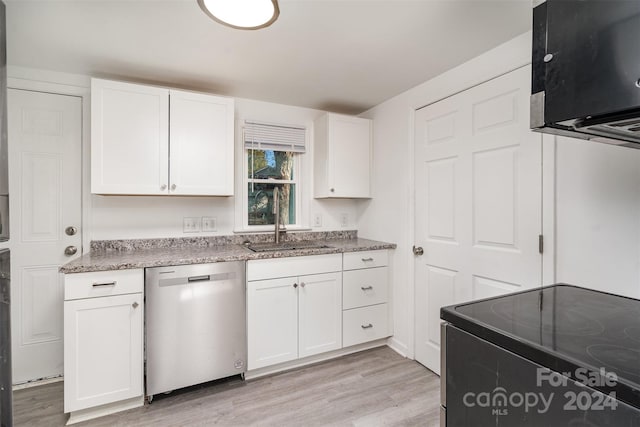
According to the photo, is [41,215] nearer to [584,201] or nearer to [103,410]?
[103,410]

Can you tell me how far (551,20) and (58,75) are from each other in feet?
9.53

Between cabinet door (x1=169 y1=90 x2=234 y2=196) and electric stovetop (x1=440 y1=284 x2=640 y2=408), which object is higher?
cabinet door (x1=169 y1=90 x2=234 y2=196)

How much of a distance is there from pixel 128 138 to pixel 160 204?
22.9 inches

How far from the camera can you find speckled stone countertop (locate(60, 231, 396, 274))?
1.82 metres

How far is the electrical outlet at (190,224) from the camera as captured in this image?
2.49 m

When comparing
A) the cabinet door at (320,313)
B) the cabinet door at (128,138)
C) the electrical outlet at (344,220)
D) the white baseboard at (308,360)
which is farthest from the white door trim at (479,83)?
the cabinet door at (128,138)

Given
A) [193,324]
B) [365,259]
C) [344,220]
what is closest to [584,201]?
[365,259]

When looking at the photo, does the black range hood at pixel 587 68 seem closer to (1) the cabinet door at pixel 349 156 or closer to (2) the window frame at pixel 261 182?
(1) the cabinet door at pixel 349 156

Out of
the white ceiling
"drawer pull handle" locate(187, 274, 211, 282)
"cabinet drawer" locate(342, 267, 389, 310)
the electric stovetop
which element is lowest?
"cabinet drawer" locate(342, 267, 389, 310)

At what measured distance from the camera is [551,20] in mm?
745

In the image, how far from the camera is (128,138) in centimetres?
206

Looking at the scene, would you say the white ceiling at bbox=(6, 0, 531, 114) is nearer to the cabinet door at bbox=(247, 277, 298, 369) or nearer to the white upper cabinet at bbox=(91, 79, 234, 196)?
the white upper cabinet at bbox=(91, 79, 234, 196)

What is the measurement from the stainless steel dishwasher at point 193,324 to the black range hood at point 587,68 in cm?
188

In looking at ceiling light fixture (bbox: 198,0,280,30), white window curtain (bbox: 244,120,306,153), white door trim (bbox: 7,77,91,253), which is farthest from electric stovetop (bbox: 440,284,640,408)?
white door trim (bbox: 7,77,91,253)
